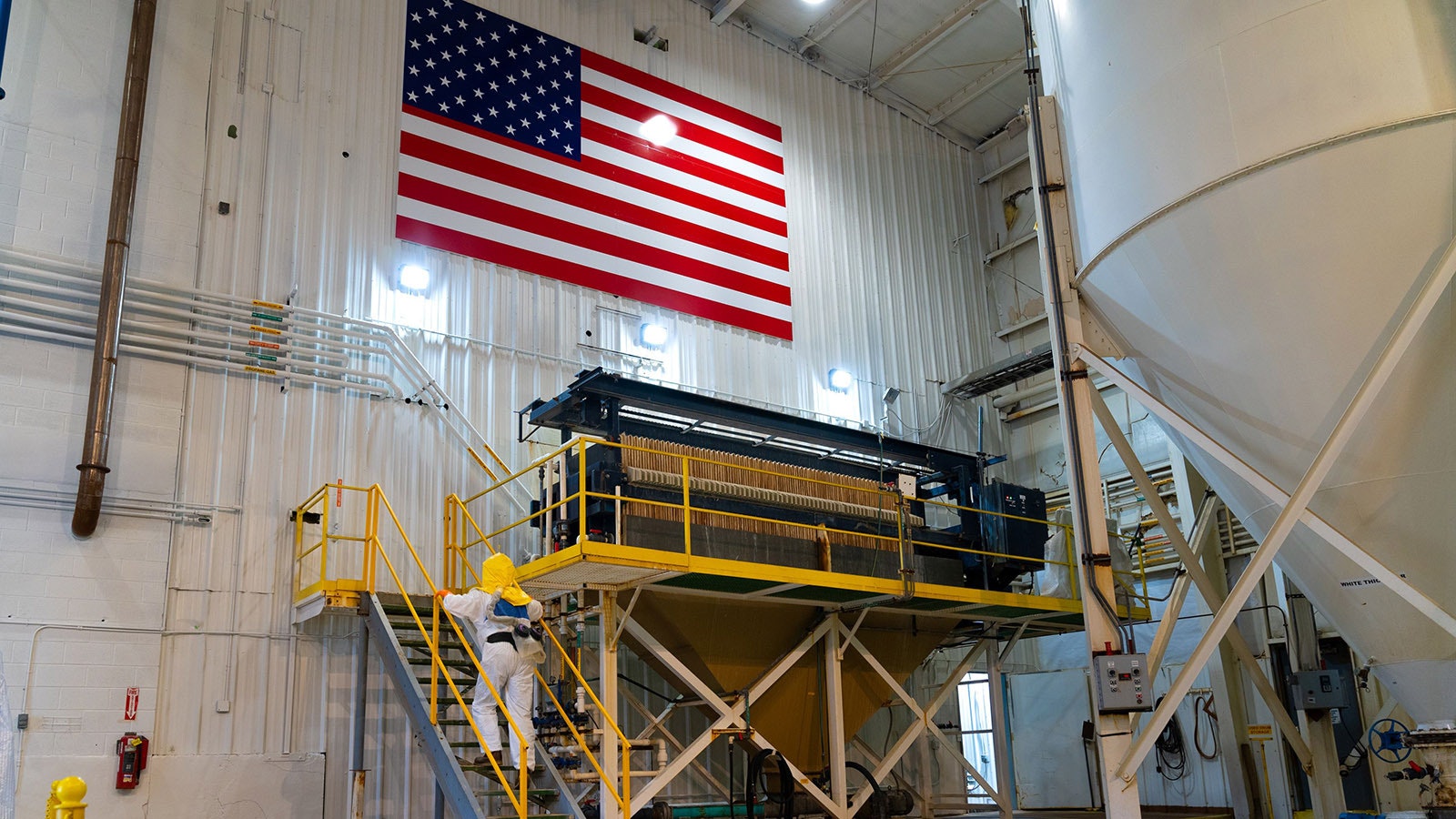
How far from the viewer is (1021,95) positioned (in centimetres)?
2139

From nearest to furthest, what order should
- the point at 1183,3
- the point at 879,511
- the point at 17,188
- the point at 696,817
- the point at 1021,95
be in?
the point at 1183,3
the point at 17,188
the point at 696,817
the point at 879,511
the point at 1021,95

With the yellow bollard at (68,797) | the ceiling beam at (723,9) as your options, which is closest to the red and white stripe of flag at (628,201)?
the ceiling beam at (723,9)

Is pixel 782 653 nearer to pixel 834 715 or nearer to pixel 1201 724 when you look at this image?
pixel 834 715

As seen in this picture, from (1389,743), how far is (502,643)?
9353 millimetres

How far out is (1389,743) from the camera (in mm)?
11633

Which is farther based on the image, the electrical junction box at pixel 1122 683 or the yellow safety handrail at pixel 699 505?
the yellow safety handrail at pixel 699 505

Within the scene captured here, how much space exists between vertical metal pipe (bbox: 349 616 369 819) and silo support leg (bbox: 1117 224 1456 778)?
7636 millimetres

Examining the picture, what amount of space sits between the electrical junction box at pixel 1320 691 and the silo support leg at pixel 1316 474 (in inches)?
169

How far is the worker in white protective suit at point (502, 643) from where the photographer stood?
9984 millimetres

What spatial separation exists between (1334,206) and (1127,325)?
1859 mm

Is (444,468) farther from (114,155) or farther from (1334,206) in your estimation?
(1334,206)

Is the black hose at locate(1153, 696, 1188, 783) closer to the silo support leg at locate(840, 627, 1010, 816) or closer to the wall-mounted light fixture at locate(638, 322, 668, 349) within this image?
the silo support leg at locate(840, 627, 1010, 816)

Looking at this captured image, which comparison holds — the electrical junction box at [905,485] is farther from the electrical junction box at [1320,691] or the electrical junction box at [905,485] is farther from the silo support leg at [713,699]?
the electrical junction box at [1320,691]

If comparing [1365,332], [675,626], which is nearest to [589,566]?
[675,626]
